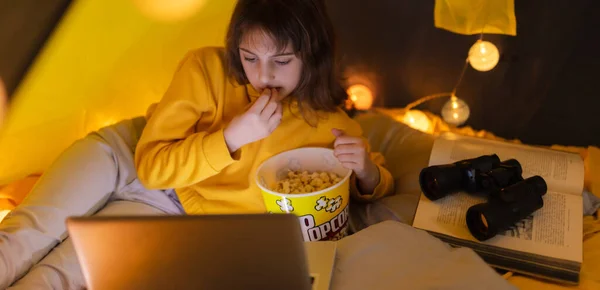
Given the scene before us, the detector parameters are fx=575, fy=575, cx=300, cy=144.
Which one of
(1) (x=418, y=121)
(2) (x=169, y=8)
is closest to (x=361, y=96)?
(1) (x=418, y=121)

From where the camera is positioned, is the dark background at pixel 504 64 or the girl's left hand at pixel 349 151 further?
the dark background at pixel 504 64

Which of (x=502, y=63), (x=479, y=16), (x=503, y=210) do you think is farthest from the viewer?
(x=502, y=63)

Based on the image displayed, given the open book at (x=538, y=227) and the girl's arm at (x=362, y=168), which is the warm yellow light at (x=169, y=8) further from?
the open book at (x=538, y=227)

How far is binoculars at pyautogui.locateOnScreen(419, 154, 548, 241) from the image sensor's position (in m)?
0.87

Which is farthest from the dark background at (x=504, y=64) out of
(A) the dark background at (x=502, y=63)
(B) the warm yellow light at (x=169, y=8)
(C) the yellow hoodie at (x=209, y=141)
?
(C) the yellow hoodie at (x=209, y=141)

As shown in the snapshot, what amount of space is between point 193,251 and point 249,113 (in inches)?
15.7

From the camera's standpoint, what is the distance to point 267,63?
94 cm

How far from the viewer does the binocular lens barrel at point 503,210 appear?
0.87m

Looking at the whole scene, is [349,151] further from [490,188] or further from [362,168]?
[490,188]

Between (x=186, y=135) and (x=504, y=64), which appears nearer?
(x=186, y=135)

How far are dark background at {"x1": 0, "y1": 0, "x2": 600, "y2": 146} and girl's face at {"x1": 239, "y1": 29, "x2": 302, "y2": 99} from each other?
1.77 ft

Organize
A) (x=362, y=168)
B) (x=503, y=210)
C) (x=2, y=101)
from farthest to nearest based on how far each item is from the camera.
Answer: (x=2, y=101) → (x=362, y=168) → (x=503, y=210)

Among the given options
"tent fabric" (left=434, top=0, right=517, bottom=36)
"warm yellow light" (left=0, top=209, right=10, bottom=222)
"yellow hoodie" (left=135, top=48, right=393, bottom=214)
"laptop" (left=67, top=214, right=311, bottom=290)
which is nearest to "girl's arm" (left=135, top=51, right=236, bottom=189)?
"yellow hoodie" (left=135, top=48, right=393, bottom=214)

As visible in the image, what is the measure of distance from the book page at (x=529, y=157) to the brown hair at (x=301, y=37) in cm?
24
